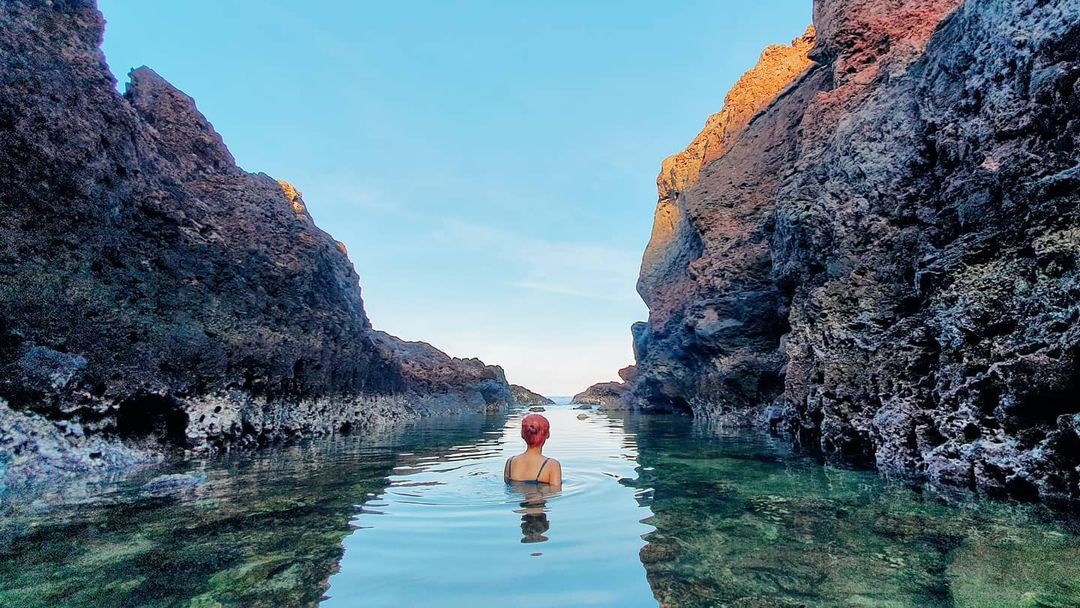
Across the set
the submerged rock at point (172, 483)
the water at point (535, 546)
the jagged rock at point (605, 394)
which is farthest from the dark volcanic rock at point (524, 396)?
the water at point (535, 546)

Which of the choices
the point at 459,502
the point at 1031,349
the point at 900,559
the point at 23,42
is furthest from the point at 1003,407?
the point at 23,42

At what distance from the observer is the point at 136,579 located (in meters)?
3.72

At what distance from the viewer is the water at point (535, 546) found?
3.52 meters

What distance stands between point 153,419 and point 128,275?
295 cm

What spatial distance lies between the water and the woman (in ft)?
0.76

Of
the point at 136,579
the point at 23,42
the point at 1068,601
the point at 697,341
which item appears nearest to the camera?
the point at 1068,601

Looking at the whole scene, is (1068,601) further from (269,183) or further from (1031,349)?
(269,183)

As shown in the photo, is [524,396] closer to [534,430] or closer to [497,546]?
[534,430]

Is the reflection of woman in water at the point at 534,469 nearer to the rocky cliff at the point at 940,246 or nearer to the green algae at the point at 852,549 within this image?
the green algae at the point at 852,549

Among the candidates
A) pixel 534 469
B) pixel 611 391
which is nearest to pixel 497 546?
pixel 534 469

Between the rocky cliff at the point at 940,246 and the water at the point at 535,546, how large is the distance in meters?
1.67

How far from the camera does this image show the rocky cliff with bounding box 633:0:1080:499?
6965 millimetres

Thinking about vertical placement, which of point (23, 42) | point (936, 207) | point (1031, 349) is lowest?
point (1031, 349)

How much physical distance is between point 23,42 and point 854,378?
16618 mm
